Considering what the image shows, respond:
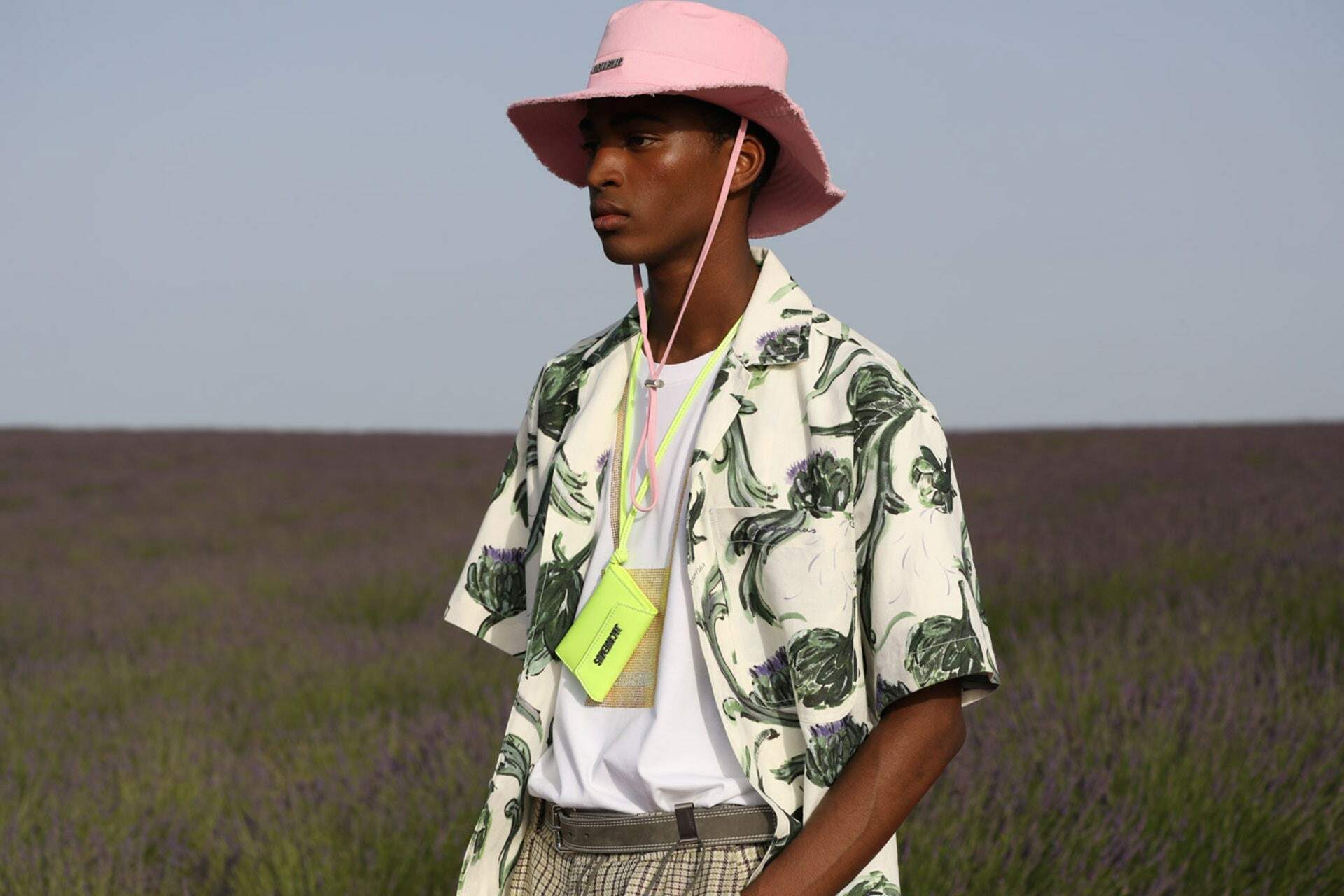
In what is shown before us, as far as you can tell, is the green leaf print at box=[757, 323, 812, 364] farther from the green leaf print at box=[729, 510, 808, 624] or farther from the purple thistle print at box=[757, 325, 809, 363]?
the green leaf print at box=[729, 510, 808, 624]

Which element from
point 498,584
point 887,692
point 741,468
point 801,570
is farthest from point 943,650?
point 498,584

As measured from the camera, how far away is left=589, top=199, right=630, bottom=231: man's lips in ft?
5.23

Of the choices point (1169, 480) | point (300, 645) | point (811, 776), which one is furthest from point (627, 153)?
point (1169, 480)

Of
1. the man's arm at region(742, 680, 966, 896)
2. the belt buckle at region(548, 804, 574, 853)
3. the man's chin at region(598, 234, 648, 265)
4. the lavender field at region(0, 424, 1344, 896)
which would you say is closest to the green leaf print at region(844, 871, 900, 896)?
the man's arm at region(742, 680, 966, 896)

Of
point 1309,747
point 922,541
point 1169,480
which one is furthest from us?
point 1169,480

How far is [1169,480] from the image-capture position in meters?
10.9

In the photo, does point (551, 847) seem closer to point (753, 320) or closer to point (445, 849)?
point (753, 320)

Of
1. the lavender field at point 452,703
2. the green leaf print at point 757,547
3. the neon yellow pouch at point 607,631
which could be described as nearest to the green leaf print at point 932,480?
the green leaf print at point 757,547

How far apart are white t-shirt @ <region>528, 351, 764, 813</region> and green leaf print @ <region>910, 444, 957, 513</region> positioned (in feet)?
0.93

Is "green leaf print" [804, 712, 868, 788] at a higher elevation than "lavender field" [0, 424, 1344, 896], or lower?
higher

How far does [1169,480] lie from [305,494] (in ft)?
26.8

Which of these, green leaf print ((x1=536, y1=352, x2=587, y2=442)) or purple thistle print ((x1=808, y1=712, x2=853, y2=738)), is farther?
green leaf print ((x1=536, y1=352, x2=587, y2=442))

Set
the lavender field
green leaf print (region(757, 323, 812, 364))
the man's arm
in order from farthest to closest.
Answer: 1. the lavender field
2. green leaf print (region(757, 323, 812, 364))
3. the man's arm

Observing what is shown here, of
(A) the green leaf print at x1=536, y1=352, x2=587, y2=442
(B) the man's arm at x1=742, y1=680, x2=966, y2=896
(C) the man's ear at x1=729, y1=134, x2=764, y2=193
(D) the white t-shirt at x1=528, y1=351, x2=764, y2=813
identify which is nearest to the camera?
(B) the man's arm at x1=742, y1=680, x2=966, y2=896
